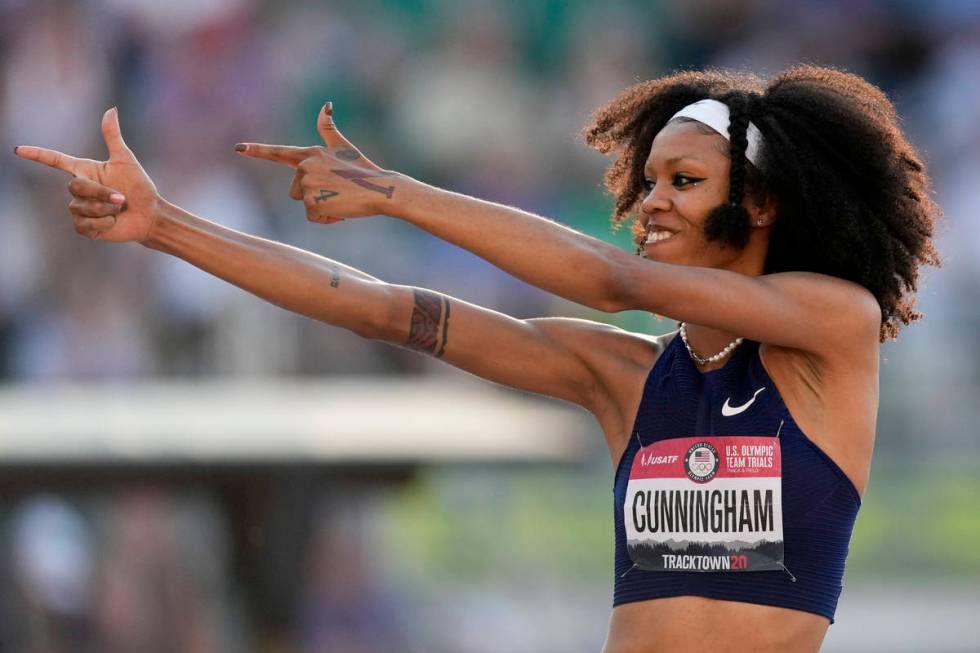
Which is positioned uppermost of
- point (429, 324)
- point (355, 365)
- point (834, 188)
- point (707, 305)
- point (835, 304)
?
point (355, 365)

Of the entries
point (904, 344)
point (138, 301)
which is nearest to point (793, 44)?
point (904, 344)

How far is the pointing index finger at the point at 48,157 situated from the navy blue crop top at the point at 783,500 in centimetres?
158

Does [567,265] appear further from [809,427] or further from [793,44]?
[793,44]

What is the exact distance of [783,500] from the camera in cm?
427

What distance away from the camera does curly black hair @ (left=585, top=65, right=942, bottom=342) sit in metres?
4.43

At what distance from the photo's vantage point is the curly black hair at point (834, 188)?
14.5 feet

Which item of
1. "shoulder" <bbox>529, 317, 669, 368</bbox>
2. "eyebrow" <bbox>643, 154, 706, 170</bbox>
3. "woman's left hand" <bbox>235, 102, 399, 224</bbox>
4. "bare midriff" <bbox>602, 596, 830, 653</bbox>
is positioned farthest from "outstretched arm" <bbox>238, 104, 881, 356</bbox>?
"bare midriff" <bbox>602, 596, 830, 653</bbox>

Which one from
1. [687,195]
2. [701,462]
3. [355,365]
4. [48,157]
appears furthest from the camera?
[355,365]

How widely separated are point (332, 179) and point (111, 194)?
52cm

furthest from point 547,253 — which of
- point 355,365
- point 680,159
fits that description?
point 355,365

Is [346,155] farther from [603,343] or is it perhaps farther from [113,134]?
[603,343]

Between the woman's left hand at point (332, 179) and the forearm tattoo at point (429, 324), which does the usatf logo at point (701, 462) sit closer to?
the forearm tattoo at point (429, 324)

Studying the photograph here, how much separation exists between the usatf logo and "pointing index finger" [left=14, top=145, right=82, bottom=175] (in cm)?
166

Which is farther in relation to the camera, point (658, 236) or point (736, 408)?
point (658, 236)
